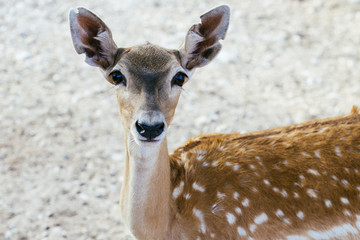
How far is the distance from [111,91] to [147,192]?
9.22ft

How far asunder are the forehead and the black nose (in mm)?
394

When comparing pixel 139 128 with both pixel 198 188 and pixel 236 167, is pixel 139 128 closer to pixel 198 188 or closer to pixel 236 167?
pixel 198 188

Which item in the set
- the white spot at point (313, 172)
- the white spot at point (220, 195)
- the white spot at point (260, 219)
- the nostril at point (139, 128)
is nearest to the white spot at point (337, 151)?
the white spot at point (313, 172)

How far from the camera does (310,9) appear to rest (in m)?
7.24

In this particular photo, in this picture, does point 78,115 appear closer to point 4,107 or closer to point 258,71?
point 4,107

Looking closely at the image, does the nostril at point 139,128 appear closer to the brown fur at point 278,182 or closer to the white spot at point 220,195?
the brown fur at point 278,182

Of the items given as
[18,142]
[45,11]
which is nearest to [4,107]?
[18,142]

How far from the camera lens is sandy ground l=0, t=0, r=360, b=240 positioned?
4898mm

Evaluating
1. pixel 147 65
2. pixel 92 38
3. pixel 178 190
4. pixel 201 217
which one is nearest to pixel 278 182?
pixel 201 217

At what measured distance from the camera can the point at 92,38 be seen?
3.66 meters

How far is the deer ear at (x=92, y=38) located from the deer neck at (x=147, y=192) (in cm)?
59

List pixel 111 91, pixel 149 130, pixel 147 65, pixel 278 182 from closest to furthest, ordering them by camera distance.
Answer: pixel 149 130, pixel 147 65, pixel 278 182, pixel 111 91

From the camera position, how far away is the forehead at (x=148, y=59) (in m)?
3.39

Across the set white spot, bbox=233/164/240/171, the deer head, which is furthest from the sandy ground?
the deer head
